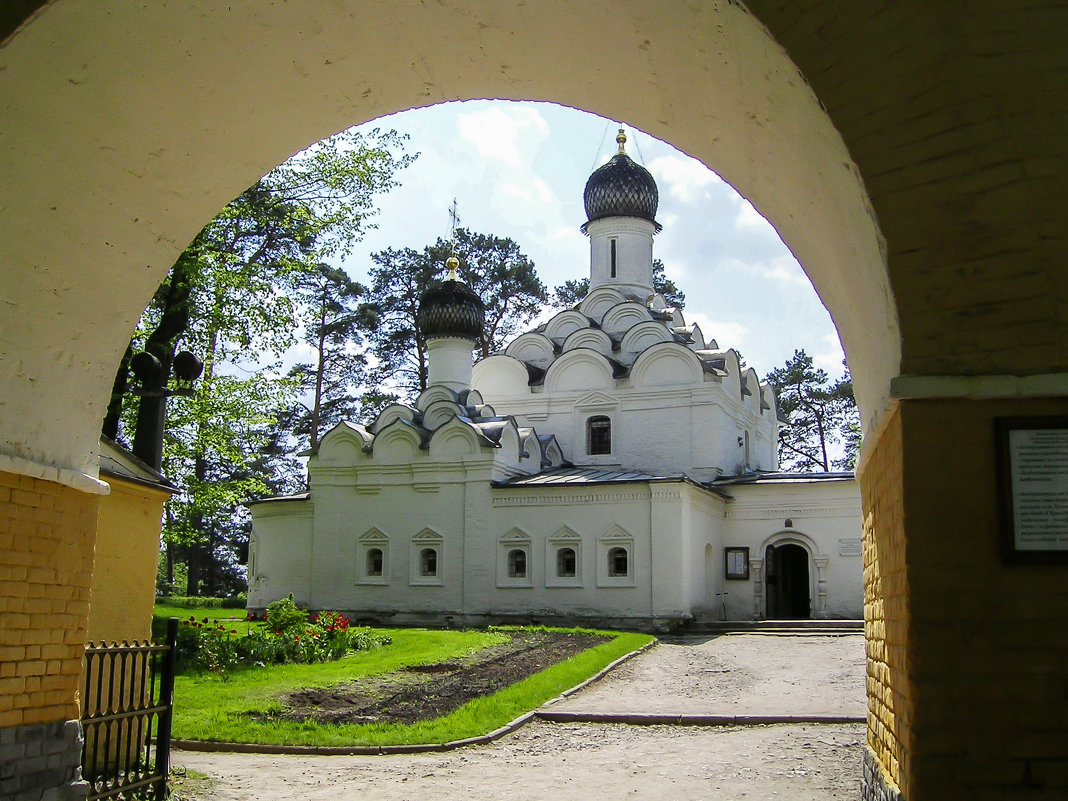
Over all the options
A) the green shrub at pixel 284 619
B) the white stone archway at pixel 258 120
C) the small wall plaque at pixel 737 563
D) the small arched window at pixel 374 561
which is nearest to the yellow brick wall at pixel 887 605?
the white stone archway at pixel 258 120

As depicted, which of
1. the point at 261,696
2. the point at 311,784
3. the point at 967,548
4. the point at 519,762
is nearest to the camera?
the point at 967,548

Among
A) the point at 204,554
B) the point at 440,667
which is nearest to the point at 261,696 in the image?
the point at 440,667

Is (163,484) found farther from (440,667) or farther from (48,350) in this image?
(440,667)

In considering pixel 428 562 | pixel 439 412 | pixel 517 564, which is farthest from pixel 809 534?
pixel 439 412

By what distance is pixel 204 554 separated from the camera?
1937 inches

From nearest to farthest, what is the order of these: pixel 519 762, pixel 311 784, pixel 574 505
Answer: pixel 311 784 → pixel 519 762 → pixel 574 505

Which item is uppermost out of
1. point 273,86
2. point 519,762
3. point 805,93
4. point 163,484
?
point 273,86

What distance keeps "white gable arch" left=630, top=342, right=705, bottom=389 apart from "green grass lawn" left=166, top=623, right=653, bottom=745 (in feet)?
32.2

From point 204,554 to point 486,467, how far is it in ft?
98.0

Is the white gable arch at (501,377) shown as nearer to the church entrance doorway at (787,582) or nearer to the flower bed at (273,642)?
the church entrance doorway at (787,582)

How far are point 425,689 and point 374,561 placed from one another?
1296cm

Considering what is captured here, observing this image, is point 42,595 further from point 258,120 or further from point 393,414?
point 393,414

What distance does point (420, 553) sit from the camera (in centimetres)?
2416

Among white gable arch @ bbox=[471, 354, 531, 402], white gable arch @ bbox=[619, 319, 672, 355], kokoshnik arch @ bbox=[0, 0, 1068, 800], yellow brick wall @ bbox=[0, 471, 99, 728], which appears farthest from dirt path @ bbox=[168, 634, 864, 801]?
white gable arch @ bbox=[471, 354, 531, 402]
